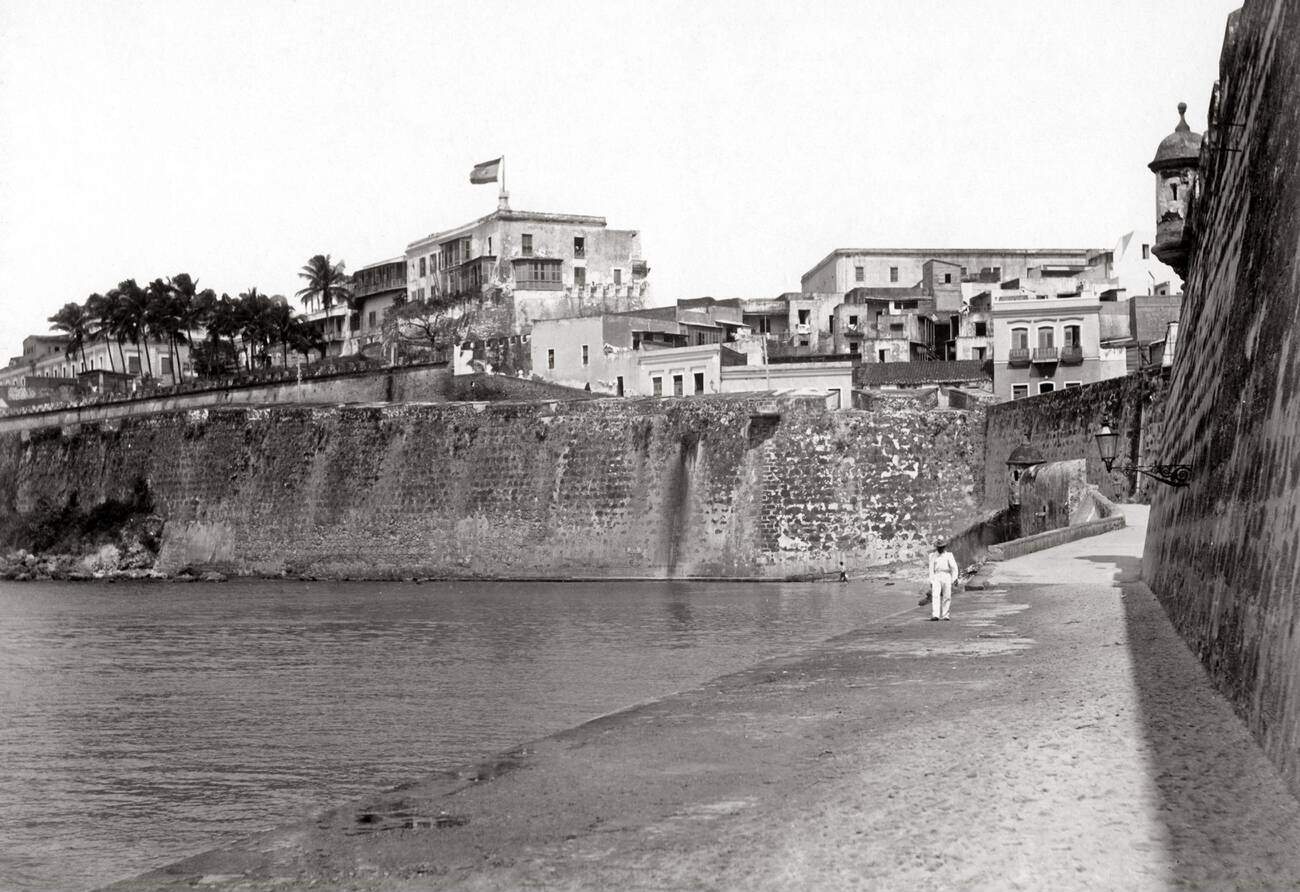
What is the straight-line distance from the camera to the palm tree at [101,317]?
233ft

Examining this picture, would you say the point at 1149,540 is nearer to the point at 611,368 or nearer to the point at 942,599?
the point at 942,599

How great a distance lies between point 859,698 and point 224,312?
205 ft

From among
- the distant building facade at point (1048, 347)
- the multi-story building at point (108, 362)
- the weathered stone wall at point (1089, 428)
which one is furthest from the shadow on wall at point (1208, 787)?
the multi-story building at point (108, 362)

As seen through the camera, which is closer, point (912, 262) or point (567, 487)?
point (567, 487)

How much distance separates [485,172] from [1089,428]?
34.3 metres

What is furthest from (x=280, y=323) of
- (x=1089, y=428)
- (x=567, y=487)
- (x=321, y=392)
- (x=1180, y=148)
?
(x=1180, y=148)

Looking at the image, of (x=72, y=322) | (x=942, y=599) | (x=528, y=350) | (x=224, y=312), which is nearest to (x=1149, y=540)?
(x=942, y=599)

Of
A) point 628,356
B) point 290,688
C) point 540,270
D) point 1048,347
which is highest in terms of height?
point 540,270

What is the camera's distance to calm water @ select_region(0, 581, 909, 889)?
1045cm

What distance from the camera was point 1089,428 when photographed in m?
30.7

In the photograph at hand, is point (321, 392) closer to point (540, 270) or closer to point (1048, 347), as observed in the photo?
point (540, 270)

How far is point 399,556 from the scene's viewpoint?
3822cm

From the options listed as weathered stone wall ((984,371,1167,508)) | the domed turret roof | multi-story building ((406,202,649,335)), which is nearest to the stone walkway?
the domed turret roof

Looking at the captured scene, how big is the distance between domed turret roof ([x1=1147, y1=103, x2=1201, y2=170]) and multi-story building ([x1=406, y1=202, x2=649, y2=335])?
139 ft
